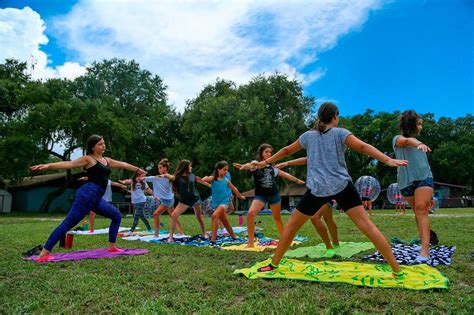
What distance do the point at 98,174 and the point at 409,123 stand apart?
18.5 ft

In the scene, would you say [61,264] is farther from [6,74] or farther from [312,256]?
[6,74]

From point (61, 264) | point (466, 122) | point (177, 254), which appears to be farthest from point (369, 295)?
point (466, 122)

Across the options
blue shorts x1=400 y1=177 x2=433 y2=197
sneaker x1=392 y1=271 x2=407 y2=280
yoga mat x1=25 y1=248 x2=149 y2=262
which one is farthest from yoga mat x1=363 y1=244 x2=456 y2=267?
yoga mat x1=25 y1=248 x2=149 y2=262

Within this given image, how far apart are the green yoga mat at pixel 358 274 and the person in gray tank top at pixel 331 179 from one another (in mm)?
167

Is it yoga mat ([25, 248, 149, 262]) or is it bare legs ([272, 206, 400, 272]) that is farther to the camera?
yoga mat ([25, 248, 149, 262])

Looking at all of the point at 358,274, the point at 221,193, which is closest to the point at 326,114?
the point at 358,274

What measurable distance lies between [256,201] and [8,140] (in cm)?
3164

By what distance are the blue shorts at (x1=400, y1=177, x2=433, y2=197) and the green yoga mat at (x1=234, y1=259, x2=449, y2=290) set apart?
5.37 feet

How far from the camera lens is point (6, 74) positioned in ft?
131

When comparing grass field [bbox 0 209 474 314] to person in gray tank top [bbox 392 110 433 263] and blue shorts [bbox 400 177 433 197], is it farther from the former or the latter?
blue shorts [bbox 400 177 433 197]

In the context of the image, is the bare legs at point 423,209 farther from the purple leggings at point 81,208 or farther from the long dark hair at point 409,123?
the purple leggings at point 81,208

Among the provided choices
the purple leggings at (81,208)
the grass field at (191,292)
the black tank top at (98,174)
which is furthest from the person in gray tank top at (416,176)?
the purple leggings at (81,208)

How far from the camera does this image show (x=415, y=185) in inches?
252

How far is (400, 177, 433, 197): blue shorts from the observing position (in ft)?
20.8
